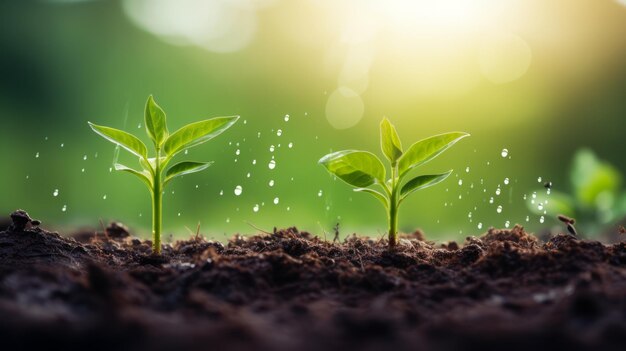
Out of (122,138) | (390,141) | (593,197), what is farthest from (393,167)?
(593,197)

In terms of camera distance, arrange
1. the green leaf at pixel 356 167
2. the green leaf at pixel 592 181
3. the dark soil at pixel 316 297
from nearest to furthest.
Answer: the dark soil at pixel 316 297, the green leaf at pixel 356 167, the green leaf at pixel 592 181

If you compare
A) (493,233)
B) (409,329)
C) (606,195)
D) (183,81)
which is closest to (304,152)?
(183,81)

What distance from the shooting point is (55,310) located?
137cm

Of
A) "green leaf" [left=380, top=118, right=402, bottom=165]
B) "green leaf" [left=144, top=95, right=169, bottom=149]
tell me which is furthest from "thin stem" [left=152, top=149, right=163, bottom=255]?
"green leaf" [left=380, top=118, right=402, bottom=165]

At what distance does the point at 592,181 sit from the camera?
475 centimetres

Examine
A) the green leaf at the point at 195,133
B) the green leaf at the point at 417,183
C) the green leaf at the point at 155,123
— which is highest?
the green leaf at the point at 155,123

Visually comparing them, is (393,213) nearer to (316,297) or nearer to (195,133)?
(316,297)

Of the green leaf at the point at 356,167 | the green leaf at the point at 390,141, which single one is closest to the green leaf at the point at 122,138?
the green leaf at the point at 356,167

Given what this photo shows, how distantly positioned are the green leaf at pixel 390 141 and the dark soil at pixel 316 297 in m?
0.37

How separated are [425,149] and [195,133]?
91 centimetres

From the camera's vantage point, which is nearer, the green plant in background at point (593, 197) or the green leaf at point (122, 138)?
the green leaf at point (122, 138)

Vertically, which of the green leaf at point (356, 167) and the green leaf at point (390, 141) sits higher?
the green leaf at point (390, 141)

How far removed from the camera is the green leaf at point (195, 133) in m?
2.21

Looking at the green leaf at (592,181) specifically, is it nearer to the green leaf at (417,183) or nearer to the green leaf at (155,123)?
the green leaf at (417,183)
